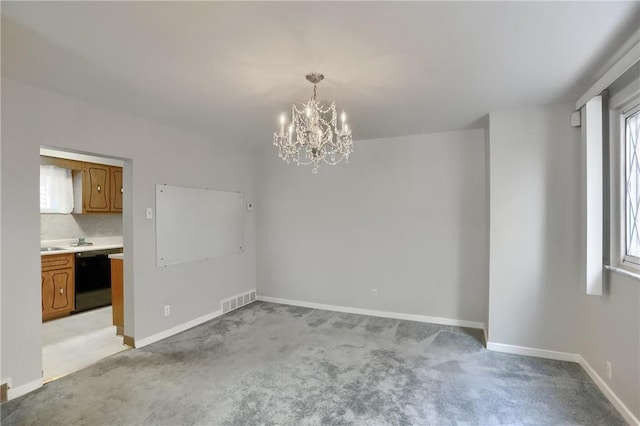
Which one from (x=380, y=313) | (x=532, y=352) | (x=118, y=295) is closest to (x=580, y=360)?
(x=532, y=352)

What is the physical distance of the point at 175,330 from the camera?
3695 mm

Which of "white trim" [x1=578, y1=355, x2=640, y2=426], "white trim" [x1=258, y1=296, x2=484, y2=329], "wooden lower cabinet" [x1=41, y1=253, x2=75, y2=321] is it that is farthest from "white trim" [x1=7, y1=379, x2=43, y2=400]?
"white trim" [x1=578, y1=355, x2=640, y2=426]

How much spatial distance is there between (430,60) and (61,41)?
2.34 metres

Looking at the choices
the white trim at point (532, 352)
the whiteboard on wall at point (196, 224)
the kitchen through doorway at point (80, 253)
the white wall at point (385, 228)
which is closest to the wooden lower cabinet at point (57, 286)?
the kitchen through doorway at point (80, 253)

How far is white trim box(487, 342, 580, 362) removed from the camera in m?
2.98

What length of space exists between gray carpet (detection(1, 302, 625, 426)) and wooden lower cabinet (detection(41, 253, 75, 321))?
6.54 feet

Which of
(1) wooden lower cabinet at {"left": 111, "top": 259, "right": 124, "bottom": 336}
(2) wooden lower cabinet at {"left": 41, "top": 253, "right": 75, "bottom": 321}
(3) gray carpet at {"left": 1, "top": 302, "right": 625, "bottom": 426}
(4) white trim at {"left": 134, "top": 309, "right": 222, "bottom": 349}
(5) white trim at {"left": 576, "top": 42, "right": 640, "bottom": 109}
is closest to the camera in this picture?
(5) white trim at {"left": 576, "top": 42, "right": 640, "bottom": 109}

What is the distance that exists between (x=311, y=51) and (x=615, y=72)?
2.07m

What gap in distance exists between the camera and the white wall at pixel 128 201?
7.83ft

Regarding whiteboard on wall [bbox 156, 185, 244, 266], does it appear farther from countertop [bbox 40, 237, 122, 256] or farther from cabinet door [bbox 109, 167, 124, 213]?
cabinet door [bbox 109, 167, 124, 213]

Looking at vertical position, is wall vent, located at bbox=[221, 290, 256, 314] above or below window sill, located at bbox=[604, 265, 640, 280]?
below

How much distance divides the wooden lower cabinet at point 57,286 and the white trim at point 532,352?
18.1ft

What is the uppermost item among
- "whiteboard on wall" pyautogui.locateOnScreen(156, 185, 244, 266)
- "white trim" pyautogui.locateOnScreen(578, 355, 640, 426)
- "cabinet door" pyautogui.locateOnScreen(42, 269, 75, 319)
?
"whiteboard on wall" pyautogui.locateOnScreen(156, 185, 244, 266)

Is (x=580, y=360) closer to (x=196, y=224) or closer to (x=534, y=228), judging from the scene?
(x=534, y=228)
